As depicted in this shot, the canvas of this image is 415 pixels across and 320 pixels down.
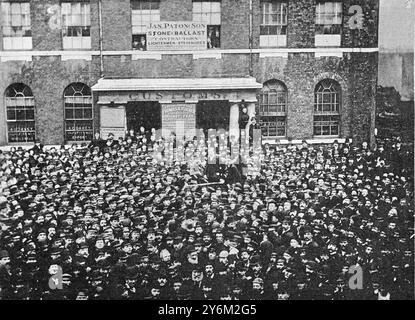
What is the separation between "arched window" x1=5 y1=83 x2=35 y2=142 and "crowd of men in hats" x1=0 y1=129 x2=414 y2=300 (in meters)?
0.41

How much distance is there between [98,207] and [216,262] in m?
2.65

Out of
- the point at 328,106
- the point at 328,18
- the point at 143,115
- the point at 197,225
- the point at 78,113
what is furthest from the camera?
the point at 328,106

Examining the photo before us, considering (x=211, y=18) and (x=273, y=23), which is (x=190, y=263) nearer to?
(x=211, y=18)

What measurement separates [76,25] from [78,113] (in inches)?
75.4

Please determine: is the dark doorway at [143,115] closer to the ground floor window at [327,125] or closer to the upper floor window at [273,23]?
the upper floor window at [273,23]

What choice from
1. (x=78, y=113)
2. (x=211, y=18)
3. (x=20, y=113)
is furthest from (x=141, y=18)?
(x=20, y=113)

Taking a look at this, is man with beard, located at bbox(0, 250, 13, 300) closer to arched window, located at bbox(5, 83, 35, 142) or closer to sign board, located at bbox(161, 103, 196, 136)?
arched window, located at bbox(5, 83, 35, 142)

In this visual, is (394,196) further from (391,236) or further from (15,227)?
(15,227)

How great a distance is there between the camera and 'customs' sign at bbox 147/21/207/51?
10227mm

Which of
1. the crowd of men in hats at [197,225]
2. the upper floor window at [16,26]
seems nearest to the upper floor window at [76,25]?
the upper floor window at [16,26]

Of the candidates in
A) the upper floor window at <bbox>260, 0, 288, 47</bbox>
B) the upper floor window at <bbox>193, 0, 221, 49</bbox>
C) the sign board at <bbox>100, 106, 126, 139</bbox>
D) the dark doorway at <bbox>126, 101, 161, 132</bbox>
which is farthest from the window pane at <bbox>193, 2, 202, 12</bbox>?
the sign board at <bbox>100, 106, 126, 139</bbox>

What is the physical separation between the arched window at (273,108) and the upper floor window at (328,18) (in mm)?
1571

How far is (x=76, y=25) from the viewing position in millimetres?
10789

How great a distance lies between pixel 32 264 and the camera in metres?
9.12
